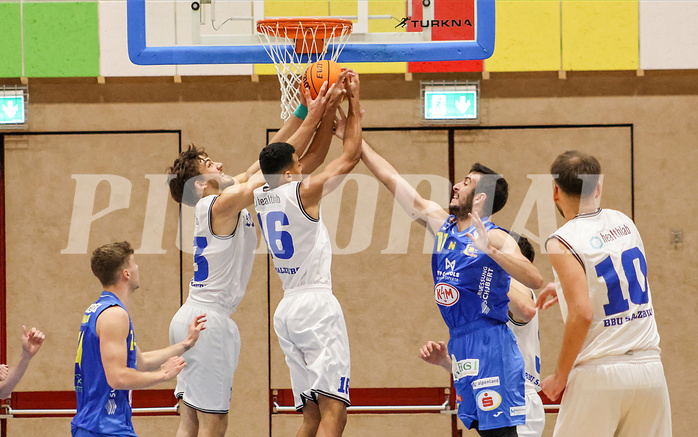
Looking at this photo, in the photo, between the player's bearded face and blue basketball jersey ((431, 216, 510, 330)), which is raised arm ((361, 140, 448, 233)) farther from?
blue basketball jersey ((431, 216, 510, 330))

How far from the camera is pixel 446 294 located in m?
4.59

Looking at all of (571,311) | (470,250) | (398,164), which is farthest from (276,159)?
(398,164)

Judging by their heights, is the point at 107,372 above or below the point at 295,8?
below

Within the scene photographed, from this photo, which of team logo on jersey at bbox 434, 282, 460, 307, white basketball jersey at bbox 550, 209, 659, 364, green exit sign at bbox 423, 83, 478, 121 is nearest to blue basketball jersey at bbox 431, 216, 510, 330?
team logo on jersey at bbox 434, 282, 460, 307

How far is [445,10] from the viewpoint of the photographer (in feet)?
17.8

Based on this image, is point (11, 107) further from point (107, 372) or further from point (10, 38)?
point (107, 372)

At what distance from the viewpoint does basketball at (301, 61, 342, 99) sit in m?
5.07

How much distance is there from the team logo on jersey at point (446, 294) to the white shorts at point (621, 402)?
3.48ft

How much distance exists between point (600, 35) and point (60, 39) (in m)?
5.40

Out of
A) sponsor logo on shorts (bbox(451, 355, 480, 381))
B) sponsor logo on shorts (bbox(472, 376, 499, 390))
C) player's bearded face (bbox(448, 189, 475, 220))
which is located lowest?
sponsor logo on shorts (bbox(472, 376, 499, 390))

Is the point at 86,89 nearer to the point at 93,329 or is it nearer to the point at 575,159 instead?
the point at 93,329

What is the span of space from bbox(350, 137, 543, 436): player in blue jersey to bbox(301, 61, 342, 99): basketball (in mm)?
1183

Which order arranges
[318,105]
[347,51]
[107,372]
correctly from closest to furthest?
[107,372]
[318,105]
[347,51]

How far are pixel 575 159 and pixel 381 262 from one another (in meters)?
3.93
